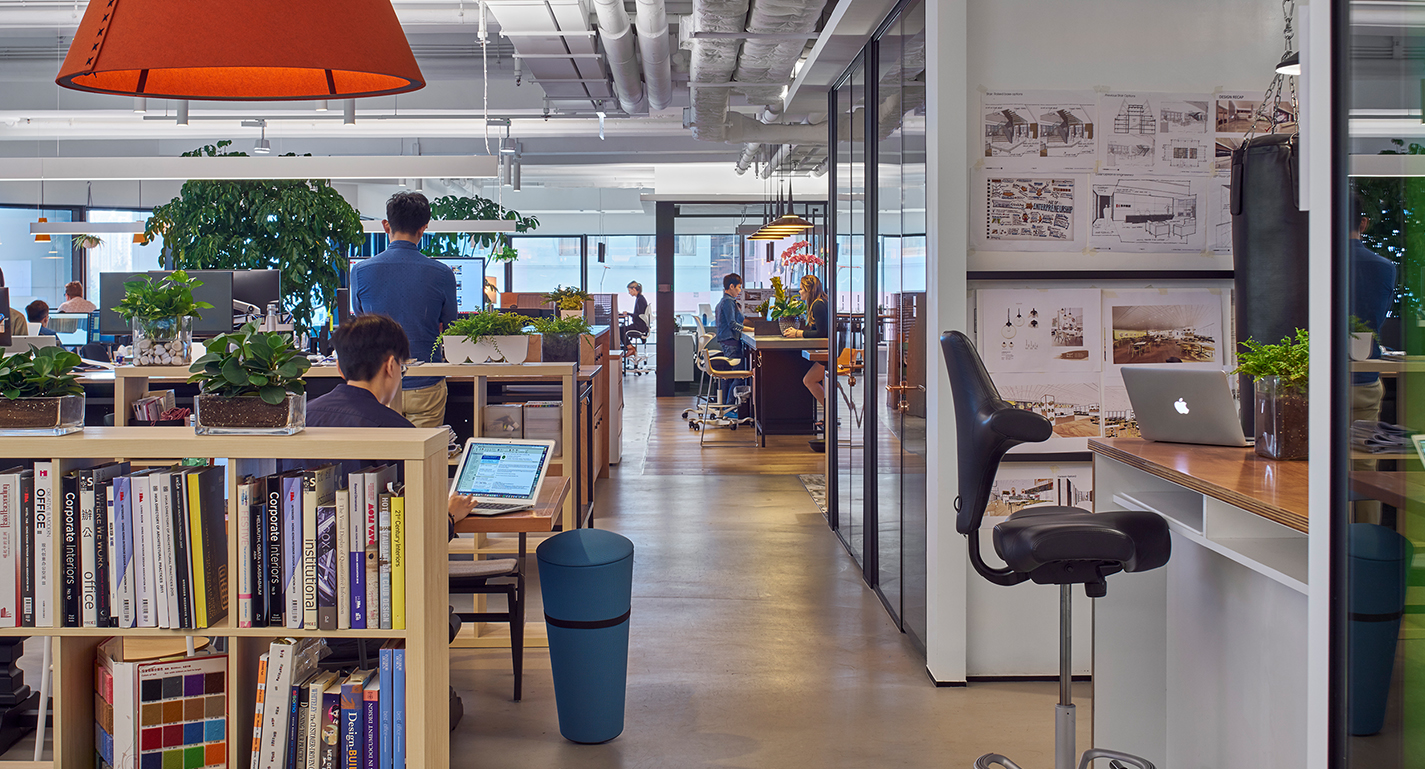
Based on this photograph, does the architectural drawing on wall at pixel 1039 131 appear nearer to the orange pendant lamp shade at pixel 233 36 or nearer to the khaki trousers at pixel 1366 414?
the khaki trousers at pixel 1366 414

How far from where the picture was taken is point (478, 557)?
494cm

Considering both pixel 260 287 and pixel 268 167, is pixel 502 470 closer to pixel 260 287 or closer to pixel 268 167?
pixel 268 167

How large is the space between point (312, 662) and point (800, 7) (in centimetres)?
411

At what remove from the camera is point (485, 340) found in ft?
16.5

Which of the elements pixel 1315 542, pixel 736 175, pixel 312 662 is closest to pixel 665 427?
pixel 736 175

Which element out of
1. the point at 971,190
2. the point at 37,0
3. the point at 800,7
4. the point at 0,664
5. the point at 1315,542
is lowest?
the point at 0,664

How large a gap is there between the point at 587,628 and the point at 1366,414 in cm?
221

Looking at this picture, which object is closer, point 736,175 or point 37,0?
point 37,0

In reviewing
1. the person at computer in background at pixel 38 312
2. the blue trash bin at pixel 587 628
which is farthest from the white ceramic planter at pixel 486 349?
the person at computer in background at pixel 38 312

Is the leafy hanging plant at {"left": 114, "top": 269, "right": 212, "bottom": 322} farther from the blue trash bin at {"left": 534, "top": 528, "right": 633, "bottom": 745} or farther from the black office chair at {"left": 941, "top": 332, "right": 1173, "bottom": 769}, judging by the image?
the black office chair at {"left": 941, "top": 332, "right": 1173, "bottom": 769}

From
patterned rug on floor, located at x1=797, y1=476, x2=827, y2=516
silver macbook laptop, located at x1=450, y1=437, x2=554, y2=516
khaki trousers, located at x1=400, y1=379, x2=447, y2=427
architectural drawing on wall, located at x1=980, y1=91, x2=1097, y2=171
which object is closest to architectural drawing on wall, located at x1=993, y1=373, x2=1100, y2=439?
architectural drawing on wall, located at x1=980, y1=91, x2=1097, y2=171

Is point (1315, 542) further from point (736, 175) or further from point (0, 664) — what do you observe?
point (736, 175)

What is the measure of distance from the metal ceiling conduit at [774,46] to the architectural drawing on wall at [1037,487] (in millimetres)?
2699

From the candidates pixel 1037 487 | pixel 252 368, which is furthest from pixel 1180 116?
pixel 252 368
